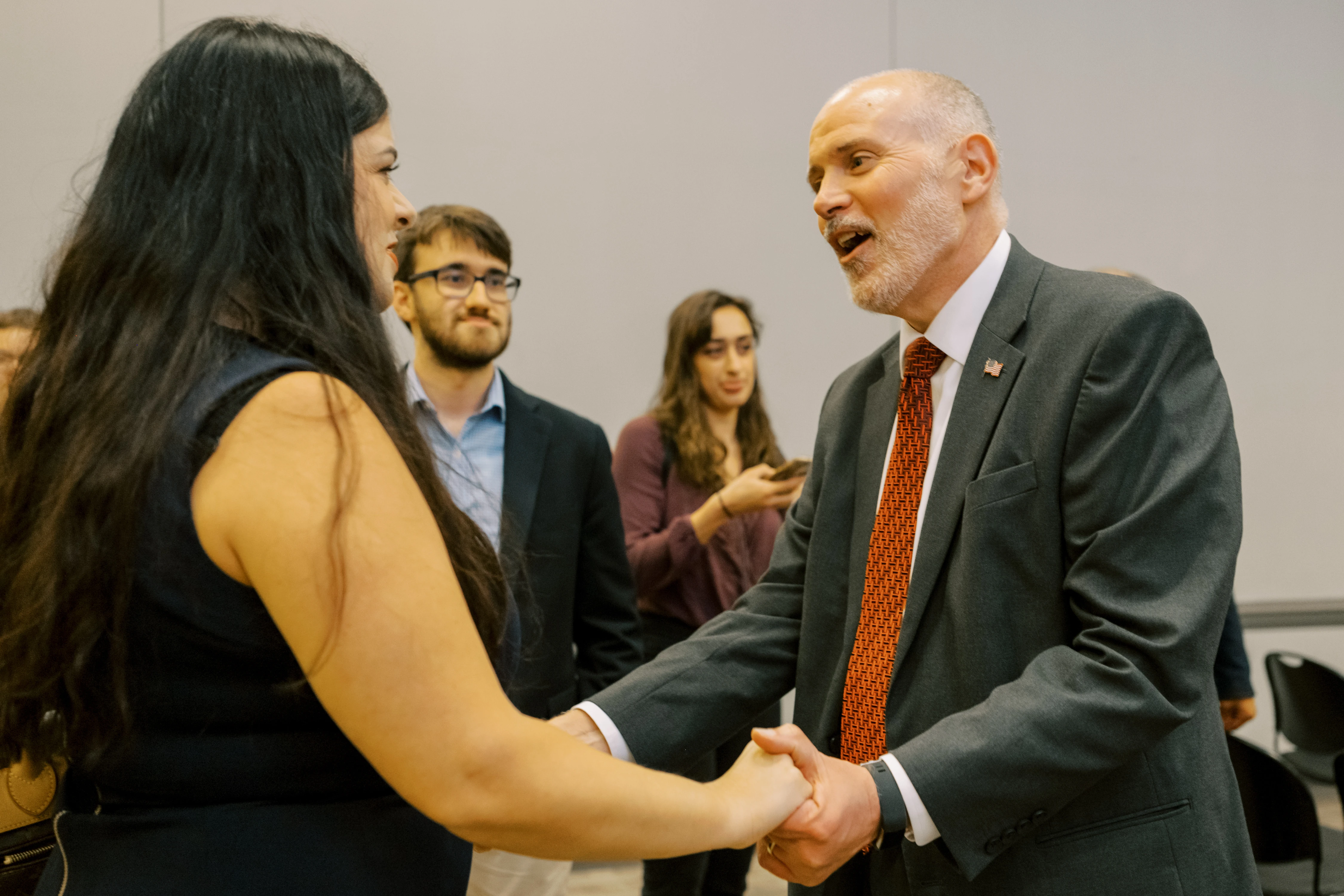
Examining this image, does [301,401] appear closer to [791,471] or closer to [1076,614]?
[1076,614]

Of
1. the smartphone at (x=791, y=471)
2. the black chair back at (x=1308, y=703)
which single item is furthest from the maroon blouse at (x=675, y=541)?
the black chair back at (x=1308, y=703)

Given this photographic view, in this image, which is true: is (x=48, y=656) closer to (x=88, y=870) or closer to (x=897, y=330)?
(x=88, y=870)

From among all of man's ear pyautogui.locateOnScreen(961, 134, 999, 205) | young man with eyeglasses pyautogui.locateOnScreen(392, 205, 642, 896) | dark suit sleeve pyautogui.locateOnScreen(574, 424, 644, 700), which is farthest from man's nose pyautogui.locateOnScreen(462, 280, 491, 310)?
man's ear pyautogui.locateOnScreen(961, 134, 999, 205)

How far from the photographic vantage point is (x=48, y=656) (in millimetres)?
973

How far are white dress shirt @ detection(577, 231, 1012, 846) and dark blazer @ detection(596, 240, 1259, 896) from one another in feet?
0.21

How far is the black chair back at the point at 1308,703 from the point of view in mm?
3746

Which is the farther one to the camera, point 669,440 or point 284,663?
point 669,440

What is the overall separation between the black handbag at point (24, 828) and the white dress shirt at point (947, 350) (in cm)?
76

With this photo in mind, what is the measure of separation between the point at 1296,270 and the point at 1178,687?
456 centimetres

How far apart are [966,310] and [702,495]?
68.7 inches

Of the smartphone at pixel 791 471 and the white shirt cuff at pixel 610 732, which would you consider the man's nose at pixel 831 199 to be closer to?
the white shirt cuff at pixel 610 732

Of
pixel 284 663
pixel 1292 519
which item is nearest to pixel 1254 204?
A: pixel 1292 519

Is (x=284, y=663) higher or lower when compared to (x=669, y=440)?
higher

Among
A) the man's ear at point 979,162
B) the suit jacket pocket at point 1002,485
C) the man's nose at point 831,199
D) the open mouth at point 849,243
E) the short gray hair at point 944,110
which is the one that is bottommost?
the suit jacket pocket at point 1002,485
